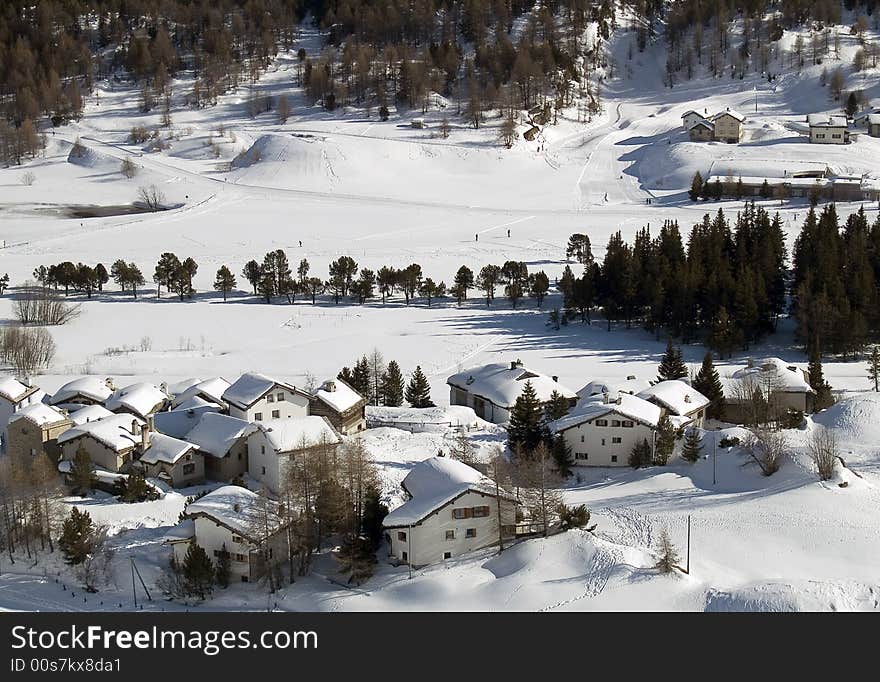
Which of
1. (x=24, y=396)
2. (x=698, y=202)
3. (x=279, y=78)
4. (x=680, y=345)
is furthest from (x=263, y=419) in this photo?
(x=279, y=78)

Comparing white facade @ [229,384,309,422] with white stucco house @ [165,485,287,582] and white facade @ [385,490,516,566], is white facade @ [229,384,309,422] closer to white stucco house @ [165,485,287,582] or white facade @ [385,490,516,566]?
white stucco house @ [165,485,287,582]

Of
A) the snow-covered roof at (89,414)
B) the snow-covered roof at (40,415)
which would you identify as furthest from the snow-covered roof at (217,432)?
the snow-covered roof at (40,415)

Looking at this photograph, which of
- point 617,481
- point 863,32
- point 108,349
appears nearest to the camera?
point 617,481

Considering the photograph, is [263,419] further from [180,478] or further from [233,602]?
[233,602]

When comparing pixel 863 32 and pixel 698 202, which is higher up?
pixel 863 32

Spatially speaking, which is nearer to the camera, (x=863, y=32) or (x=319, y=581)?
(x=319, y=581)
